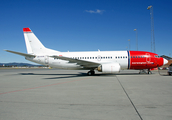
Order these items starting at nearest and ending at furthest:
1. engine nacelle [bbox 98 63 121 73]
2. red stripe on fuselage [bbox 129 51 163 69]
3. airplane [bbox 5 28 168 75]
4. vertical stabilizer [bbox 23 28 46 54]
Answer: engine nacelle [bbox 98 63 121 73] → airplane [bbox 5 28 168 75] → red stripe on fuselage [bbox 129 51 163 69] → vertical stabilizer [bbox 23 28 46 54]

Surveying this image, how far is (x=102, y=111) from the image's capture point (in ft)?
14.4

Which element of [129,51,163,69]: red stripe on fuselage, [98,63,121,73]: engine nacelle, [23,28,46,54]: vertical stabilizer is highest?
[23,28,46,54]: vertical stabilizer

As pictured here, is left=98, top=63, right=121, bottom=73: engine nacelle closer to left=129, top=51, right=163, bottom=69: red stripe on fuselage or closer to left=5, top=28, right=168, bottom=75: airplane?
left=5, top=28, right=168, bottom=75: airplane

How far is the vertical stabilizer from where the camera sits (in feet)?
67.5

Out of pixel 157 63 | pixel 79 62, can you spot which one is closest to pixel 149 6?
pixel 157 63

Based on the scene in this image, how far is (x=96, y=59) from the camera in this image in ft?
61.8

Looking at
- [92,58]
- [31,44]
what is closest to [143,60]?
[92,58]

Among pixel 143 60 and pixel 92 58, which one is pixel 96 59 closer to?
pixel 92 58

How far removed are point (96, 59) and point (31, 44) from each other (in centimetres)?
1087

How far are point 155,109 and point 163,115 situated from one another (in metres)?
0.51

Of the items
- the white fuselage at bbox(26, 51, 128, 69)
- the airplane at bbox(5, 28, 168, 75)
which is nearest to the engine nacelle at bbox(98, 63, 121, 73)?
the airplane at bbox(5, 28, 168, 75)

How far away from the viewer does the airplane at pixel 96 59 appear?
17.0 metres

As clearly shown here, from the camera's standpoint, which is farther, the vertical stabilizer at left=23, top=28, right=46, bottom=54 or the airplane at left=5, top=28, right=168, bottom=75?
the vertical stabilizer at left=23, top=28, right=46, bottom=54

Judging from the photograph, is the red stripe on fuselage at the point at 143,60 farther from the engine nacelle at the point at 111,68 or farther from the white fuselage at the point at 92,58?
the engine nacelle at the point at 111,68
